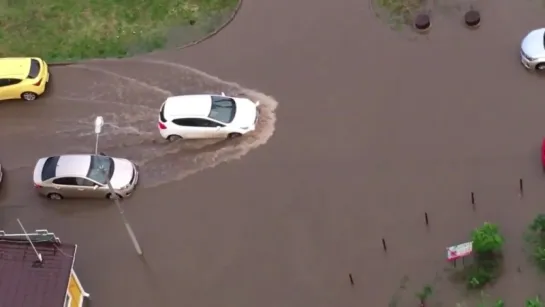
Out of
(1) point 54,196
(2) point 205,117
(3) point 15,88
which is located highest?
(3) point 15,88

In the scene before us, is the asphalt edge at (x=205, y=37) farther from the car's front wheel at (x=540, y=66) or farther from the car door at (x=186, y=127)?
the car's front wheel at (x=540, y=66)

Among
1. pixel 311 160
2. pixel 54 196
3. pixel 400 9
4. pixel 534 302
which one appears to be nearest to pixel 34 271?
pixel 54 196

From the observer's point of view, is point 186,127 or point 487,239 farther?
point 186,127

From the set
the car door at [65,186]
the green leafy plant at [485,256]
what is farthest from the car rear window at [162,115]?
the green leafy plant at [485,256]

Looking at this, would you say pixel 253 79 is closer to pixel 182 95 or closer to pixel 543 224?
pixel 182 95

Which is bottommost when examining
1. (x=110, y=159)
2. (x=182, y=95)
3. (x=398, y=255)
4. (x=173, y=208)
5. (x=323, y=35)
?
(x=398, y=255)

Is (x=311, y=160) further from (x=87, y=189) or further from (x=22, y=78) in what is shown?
(x=22, y=78)

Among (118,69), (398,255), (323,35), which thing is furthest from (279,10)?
(398,255)
